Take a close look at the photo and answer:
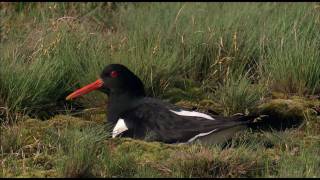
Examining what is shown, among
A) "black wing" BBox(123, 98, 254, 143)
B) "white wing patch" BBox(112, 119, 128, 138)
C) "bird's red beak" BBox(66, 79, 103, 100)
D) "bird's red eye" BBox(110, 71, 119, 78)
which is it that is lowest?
"white wing patch" BBox(112, 119, 128, 138)

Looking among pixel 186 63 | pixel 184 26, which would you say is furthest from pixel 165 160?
pixel 184 26

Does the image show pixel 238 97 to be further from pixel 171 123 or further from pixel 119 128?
pixel 119 128

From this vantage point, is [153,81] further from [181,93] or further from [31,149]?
[31,149]

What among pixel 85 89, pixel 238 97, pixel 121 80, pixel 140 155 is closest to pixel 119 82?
pixel 121 80

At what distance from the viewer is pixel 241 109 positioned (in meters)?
9.02

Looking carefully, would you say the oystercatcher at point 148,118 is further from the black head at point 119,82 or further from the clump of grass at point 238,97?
the clump of grass at point 238,97

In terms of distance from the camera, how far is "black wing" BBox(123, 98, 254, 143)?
26.0 ft

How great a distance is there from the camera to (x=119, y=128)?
835 centimetres

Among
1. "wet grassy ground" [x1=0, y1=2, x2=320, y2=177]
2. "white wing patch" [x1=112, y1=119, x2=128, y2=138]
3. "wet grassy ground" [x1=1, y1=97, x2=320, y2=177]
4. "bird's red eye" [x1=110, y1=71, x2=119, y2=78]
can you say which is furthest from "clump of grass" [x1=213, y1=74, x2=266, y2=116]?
"white wing patch" [x1=112, y1=119, x2=128, y2=138]

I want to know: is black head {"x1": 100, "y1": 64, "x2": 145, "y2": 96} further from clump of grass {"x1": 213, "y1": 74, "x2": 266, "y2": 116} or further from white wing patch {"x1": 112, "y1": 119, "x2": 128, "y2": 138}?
clump of grass {"x1": 213, "y1": 74, "x2": 266, "y2": 116}

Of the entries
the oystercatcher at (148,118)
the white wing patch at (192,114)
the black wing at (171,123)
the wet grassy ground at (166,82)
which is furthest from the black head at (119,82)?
the white wing patch at (192,114)

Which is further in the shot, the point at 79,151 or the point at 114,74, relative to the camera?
the point at 114,74

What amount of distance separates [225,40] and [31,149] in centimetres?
348

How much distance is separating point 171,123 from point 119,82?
98cm
